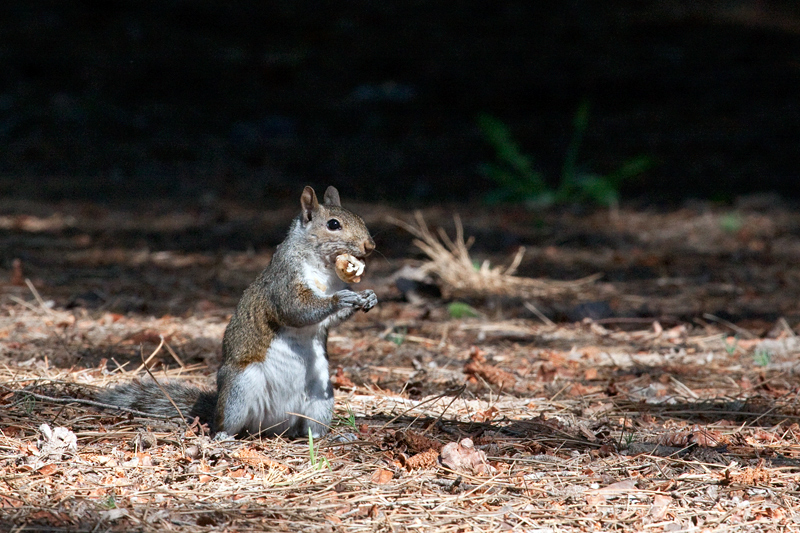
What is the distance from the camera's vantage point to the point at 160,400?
104 inches

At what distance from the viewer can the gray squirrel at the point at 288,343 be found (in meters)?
2.45

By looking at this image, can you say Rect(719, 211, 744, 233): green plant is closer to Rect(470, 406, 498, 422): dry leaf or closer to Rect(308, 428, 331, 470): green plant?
Rect(470, 406, 498, 422): dry leaf

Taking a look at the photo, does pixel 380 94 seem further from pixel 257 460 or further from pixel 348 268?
pixel 257 460

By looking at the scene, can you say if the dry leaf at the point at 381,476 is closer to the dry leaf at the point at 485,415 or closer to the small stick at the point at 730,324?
the dry leaf at the point at 485,415

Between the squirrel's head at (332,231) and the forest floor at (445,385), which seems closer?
the forest floor at (445,385)

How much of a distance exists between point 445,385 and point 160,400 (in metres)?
1.01

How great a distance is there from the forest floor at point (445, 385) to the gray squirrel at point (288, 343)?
0.09m

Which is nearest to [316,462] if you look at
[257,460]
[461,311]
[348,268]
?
[257,460]

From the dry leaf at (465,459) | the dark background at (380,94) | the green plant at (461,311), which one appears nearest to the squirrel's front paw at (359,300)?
the dry leaf at (465,459)

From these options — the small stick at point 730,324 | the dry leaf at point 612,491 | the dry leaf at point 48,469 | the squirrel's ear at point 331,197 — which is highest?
the squirrel's ear at point 331,197

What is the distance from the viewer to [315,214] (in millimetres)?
2617

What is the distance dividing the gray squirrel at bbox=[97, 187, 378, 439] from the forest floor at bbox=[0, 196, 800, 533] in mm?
87

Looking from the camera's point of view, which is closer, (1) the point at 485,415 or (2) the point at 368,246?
(2) the point at 368,246

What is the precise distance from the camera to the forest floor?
2.04 meters
